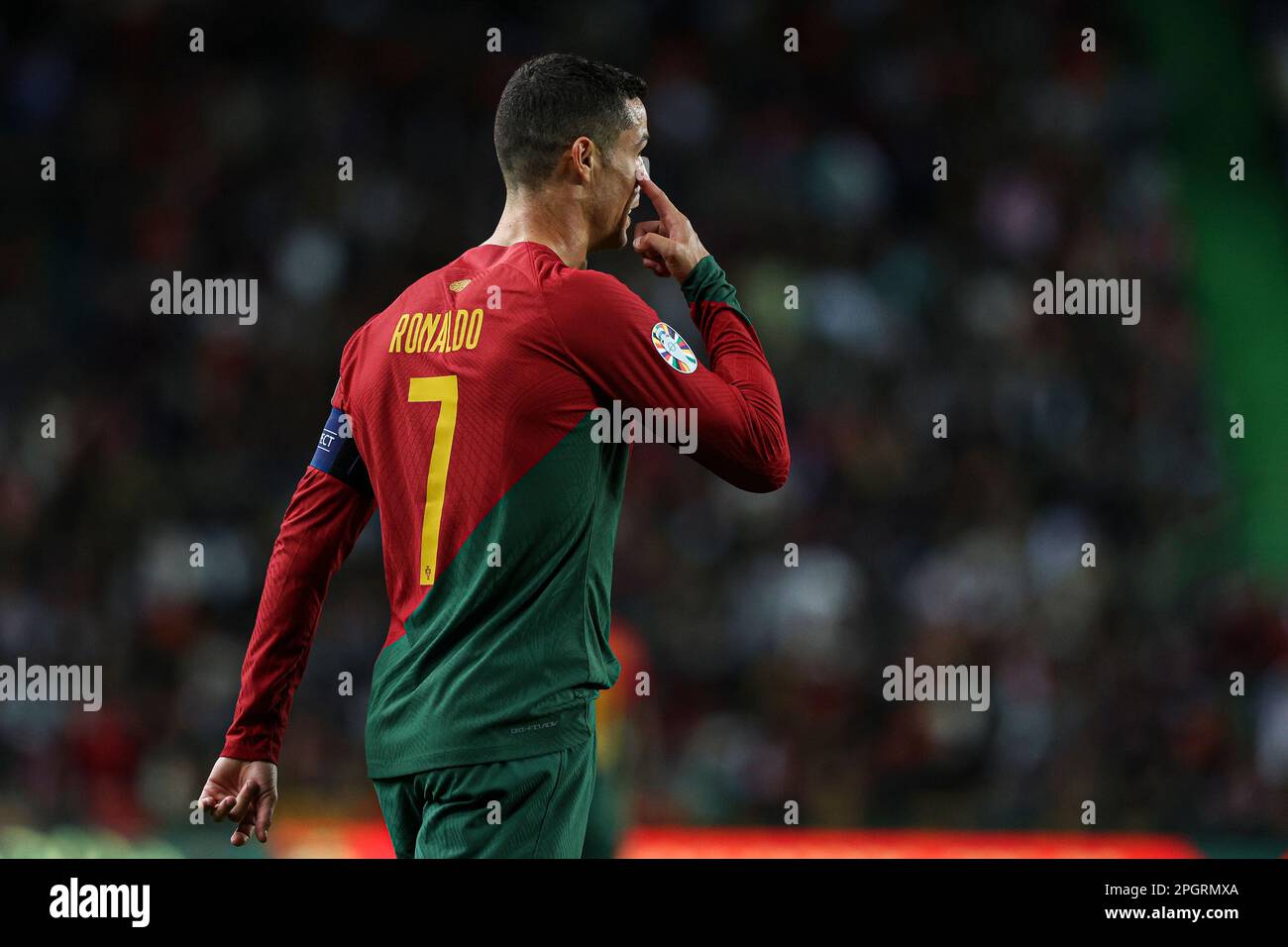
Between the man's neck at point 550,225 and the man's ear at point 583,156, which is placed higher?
the man's ear at point 583,156

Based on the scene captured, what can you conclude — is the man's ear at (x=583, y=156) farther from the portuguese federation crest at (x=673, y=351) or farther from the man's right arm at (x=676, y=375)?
the portuguese federation crest at (x=673, y=351)

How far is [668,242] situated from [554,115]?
0.31m

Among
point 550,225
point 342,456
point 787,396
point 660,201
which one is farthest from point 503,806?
point 787,396

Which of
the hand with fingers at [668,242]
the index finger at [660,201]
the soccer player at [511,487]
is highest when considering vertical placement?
the index finger at [660,201]

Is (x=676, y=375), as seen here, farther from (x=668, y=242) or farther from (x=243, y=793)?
(x=243, y=793)

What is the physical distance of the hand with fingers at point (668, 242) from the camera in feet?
8.76

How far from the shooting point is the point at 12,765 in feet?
21.6

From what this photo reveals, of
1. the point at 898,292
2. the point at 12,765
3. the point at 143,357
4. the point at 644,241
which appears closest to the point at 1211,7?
the point at 898,292

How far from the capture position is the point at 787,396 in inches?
315

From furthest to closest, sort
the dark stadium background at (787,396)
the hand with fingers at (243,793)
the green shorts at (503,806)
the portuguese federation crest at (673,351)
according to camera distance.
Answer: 1. the dark stadium background at (787,396)
2. the hand with fingers at (243,793)
3. the portuguese federation crest at (673,351)
4. the green shorts at (503,806)

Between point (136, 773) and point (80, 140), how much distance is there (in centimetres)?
423

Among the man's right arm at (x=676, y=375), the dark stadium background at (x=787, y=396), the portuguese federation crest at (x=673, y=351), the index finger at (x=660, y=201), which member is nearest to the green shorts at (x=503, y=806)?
the man's right arm at (x=676, y=375)

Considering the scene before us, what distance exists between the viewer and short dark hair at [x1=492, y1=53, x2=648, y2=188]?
102 inches
